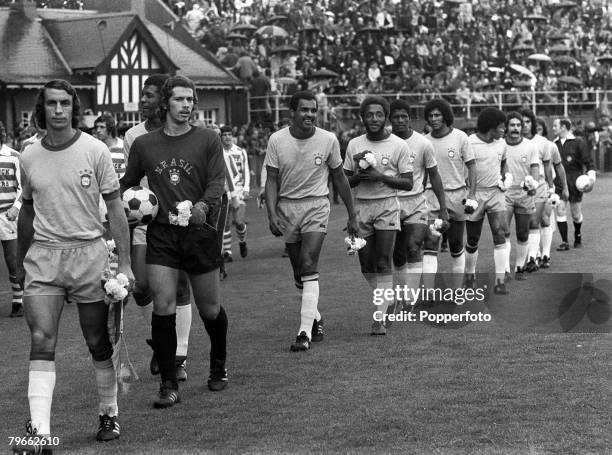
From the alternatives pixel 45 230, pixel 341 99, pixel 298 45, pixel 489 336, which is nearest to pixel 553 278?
pixel 489 336

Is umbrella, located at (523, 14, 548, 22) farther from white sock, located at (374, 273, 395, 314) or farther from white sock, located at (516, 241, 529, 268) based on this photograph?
white sock, located at (374, 273, 395, 314)

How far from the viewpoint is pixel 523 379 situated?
8383 millimetres

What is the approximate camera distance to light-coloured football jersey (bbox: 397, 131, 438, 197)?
11.4 metres

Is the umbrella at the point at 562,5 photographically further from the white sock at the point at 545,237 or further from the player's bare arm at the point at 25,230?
the player's bare arm at the point at 25,230

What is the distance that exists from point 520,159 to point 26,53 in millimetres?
27233

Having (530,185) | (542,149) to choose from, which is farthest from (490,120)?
(542,149)

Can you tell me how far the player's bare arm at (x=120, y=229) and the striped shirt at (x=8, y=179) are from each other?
5655 millimetres

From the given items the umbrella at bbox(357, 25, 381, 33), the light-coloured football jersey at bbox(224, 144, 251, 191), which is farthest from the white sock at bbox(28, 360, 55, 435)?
the umbrella at bbox(357, 25, 381, 33)

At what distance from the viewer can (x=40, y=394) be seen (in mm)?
6551

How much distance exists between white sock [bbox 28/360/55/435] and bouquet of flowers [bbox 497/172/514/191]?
25.1 ft

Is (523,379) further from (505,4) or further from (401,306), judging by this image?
(505,4)

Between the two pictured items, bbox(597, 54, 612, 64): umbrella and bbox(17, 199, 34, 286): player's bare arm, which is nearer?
bbox(17, 199, 34, 286): player's bare arm

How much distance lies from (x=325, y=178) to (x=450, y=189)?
2613mm

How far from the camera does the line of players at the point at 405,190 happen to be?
1002 centimetres
